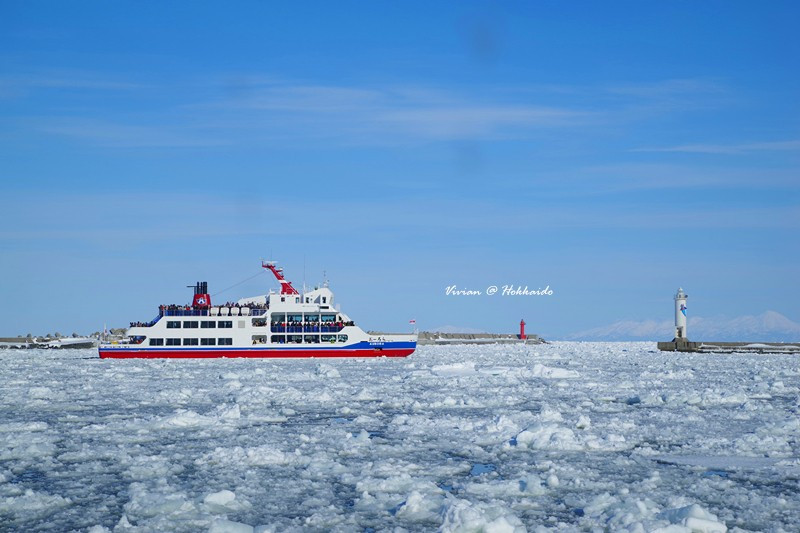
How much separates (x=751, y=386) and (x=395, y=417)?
58.1 ft

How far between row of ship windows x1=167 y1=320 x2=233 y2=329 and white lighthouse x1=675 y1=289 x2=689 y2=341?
48792 millimetres

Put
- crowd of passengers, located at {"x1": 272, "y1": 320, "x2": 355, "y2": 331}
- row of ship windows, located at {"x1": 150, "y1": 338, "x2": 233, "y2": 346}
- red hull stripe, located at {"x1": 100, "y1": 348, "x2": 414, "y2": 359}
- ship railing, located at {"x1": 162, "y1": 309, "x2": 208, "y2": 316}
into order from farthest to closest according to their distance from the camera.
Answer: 1. crowd of passengers, located at {"x1": 272, "y1": 320, "x2": 355, "y2": 331}
2. ship railing, located at {"x1": 162, "y1": 309, "x2": 208, "y2": 316}
3. row of ship windows, located at {"x1": 150, "y1": 338, "x2": 233, "y2": 346}
4. red hull stripe, located at {"x1": 100, "y1": 348, "x2": 414, "y2": 359}

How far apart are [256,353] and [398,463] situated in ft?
167

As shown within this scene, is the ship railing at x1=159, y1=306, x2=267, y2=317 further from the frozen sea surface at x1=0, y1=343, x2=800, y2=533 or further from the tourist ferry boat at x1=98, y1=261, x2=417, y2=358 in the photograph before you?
the frozen sea surface at x1=0, y1=343, x2=800, y2=533

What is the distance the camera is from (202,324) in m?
62.7

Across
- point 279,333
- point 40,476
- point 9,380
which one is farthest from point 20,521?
point 279,333

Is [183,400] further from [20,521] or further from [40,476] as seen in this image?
[20,521]

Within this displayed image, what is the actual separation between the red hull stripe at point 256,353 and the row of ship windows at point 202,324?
83.9 inches

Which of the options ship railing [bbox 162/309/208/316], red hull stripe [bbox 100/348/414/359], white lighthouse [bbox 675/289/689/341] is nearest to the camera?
red hull stripe [bbox 100/348/414/359]

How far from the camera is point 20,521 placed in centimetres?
937

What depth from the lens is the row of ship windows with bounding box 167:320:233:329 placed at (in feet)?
204

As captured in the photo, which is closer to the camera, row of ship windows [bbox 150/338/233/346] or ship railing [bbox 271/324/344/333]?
row of ship windows [bbox 150/338/233/346]

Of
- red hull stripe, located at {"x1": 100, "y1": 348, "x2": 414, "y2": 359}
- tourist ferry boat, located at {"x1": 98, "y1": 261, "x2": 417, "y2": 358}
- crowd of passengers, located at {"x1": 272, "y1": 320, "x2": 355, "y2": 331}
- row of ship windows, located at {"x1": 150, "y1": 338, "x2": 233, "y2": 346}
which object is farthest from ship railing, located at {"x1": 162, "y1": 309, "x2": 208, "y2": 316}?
crowd of passengers, located at {"x1": 272, "y1": 320, "x2": 355, "y2": 331}

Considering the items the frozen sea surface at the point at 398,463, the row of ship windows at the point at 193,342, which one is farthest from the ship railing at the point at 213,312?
the frozen sea surface at the point at 398,463
